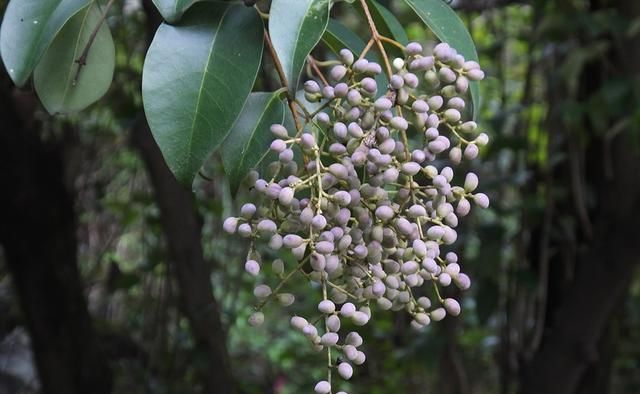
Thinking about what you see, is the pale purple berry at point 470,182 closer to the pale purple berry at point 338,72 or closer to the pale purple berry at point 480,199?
the pale purple berry at point 480,199

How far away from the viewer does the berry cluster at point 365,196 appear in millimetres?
532

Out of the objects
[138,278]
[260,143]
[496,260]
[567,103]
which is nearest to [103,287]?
[138,278]

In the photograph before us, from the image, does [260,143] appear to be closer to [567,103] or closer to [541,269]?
[567,103]

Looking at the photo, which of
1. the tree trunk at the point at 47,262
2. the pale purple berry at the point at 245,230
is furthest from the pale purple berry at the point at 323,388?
the tree trunk at the point at 47,262

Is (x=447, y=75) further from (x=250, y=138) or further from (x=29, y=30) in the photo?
(x=29, y=30)

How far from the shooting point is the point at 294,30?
57 centimetres

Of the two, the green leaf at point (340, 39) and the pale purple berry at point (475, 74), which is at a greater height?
the pale purple berry at point (475, 74)

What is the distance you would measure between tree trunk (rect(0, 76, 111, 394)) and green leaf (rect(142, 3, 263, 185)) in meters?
1.26

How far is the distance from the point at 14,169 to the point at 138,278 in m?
0.35

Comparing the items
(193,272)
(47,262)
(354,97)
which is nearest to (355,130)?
(354,97)

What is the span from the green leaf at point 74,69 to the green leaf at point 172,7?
9 cm

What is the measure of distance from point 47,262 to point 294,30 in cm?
141

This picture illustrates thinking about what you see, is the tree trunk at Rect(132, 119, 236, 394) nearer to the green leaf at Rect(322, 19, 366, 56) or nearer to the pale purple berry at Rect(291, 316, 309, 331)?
the green leaf at Rect(322, 19, 366, 56)

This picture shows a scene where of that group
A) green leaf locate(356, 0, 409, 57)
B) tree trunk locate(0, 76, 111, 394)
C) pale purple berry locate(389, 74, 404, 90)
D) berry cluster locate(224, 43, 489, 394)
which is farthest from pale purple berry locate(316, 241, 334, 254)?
tree trunk locate(0, 76, 111, 394)
